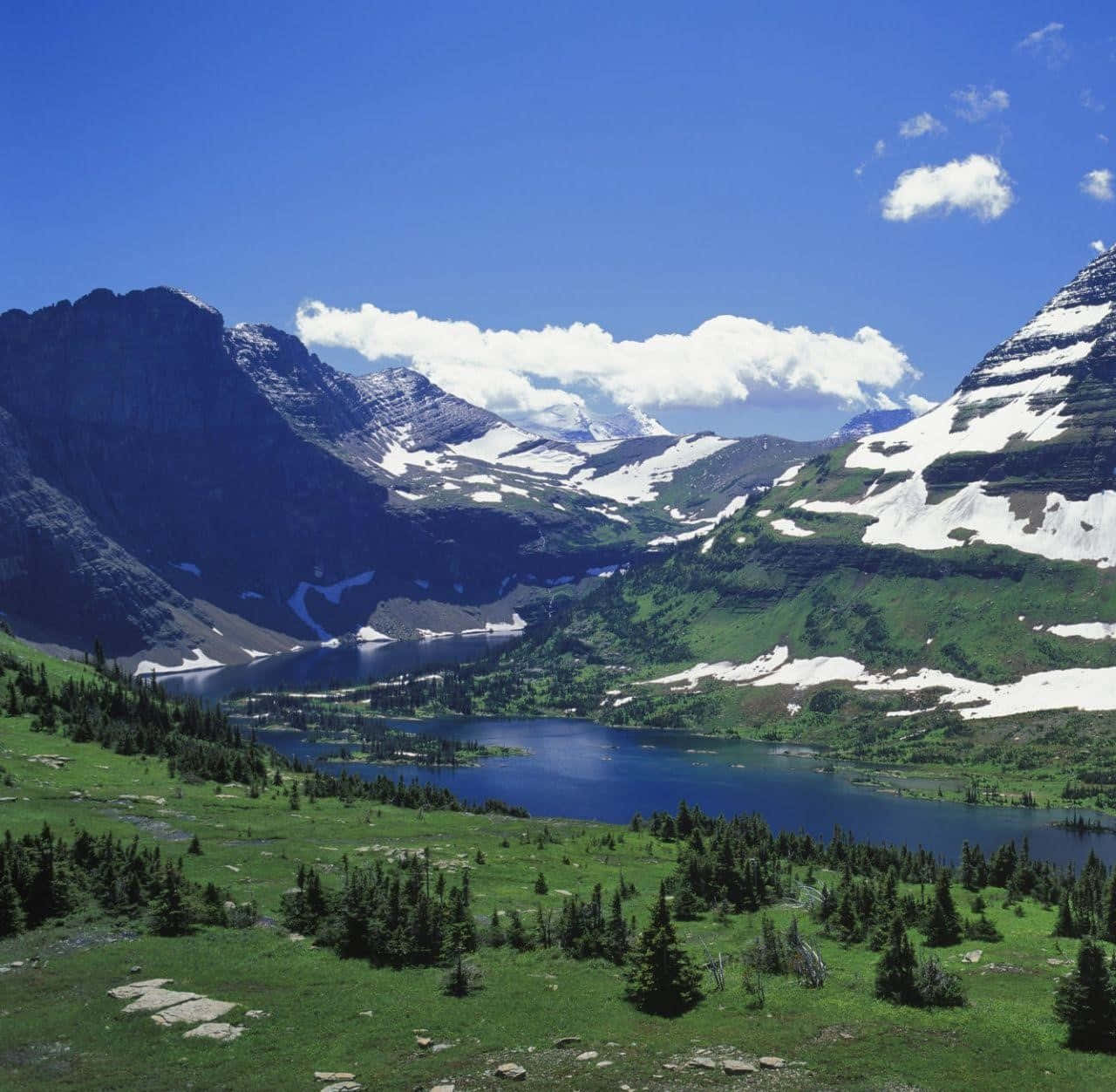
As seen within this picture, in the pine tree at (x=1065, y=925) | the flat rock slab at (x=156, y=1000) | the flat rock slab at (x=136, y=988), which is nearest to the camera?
the flat rock slab at (x=156, y=1000)

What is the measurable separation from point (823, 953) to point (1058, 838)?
138m

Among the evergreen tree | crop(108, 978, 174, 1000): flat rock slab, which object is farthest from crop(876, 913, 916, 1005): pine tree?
the evergreen tree

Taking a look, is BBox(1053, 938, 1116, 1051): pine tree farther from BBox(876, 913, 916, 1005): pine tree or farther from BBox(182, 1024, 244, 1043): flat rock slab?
BBox(182, 1024, 244, 1043): flat rock slab

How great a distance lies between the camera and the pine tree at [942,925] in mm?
71188

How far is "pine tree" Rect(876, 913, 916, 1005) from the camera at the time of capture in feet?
181

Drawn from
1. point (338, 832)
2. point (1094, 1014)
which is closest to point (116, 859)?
point (338, 832)

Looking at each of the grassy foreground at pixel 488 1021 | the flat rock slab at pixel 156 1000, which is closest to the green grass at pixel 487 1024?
the grassy foreground at pixel 488 1021

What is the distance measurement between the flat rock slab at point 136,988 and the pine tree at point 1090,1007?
42.6 metres

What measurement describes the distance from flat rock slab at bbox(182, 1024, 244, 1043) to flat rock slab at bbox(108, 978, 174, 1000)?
5.44 metres

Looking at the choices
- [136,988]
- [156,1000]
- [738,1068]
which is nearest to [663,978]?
[738,1068]

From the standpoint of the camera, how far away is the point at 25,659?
19162 centimetres

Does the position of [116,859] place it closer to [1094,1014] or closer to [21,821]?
[21,821]

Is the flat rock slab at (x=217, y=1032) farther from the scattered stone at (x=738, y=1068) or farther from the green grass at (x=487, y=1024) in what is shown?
the scattered stone at (x=738, y=1068)

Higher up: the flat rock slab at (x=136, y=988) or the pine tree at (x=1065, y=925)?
the flat rock slab at (x=136, y=988)
